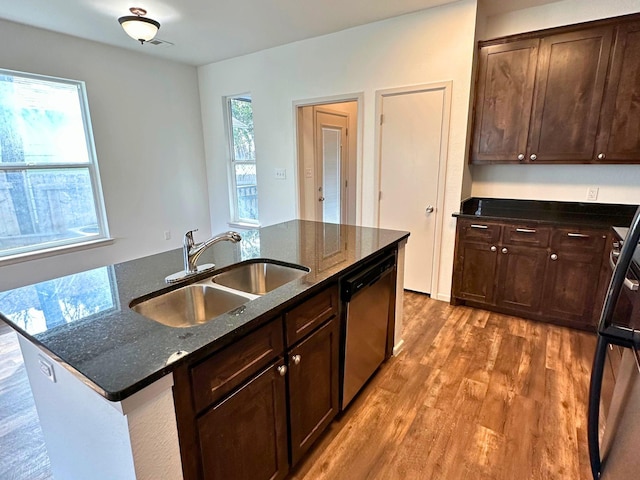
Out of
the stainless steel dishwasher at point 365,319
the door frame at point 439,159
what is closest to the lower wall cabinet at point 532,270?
the door frame at point 439,159

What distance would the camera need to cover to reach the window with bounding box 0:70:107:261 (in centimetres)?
315

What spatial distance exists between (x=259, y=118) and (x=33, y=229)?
2.67 metres

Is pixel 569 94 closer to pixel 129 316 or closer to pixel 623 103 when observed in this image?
pixel 623 103

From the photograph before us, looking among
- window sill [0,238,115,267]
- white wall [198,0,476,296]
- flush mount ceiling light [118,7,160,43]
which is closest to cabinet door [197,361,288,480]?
white wall [198,0,476,296]

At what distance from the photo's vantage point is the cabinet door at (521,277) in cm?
281

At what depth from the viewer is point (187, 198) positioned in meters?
4.77

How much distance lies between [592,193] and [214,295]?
324 cm

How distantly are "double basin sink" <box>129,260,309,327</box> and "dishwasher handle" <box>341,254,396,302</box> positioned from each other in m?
0.22

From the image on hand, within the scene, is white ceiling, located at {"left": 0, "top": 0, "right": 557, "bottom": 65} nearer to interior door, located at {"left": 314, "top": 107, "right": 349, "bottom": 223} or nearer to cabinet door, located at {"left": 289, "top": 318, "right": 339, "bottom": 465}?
interior door, located at {"left": 314, "top": 107, "right": 349, "bottom": 223}

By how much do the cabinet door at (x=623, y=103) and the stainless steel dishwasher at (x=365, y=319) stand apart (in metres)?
2.03

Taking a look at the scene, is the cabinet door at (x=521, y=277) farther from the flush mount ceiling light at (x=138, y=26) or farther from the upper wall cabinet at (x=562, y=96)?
the flush mount ceiling light at (x=138, y=26)

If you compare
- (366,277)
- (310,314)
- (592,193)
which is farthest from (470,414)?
(592,193)

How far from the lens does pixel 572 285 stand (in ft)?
8.86

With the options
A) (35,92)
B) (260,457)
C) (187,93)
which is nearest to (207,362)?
(260,457)
